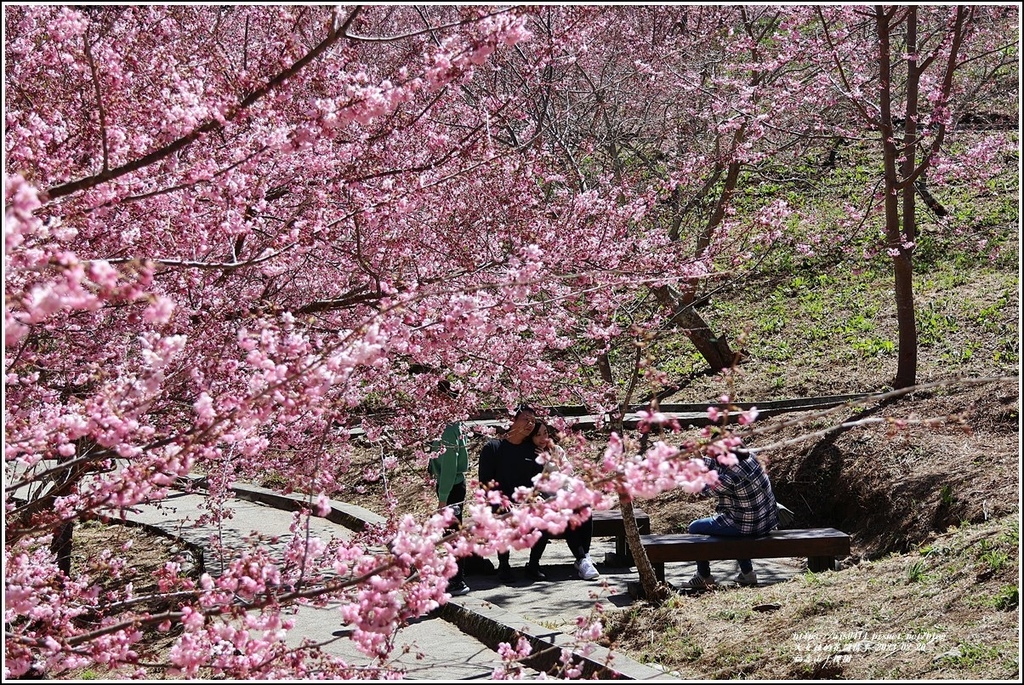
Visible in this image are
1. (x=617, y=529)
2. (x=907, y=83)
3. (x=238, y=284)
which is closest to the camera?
(x=238, y=284)

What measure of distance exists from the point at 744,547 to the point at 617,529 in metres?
2.01

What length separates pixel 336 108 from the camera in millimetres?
4098

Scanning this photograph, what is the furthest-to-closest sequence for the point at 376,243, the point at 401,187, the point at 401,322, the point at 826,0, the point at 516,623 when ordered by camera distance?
the point at 826,0 → the point at 376,243 → the point at 516,623 → the point at 401,187 → the point at 401,322

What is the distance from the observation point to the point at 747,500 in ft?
24.8

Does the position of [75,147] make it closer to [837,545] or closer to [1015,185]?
[837,545]

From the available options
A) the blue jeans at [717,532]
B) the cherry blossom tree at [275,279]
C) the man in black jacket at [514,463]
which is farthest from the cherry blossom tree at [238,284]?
the blue jeans at [717,532]

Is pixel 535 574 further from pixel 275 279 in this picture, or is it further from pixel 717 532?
pixel 275 279

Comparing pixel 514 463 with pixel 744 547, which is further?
pixel 514 463

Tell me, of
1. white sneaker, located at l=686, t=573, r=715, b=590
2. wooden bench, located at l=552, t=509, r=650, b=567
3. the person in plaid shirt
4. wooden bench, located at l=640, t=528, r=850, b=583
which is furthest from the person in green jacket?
the person in plaid shirt

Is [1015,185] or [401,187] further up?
[1015,185]

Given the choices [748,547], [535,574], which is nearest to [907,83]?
[748,547]

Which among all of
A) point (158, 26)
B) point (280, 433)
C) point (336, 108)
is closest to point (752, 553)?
point (280, 433)

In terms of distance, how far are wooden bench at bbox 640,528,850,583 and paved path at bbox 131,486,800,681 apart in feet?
1.47

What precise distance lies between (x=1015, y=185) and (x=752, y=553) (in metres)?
12.1
